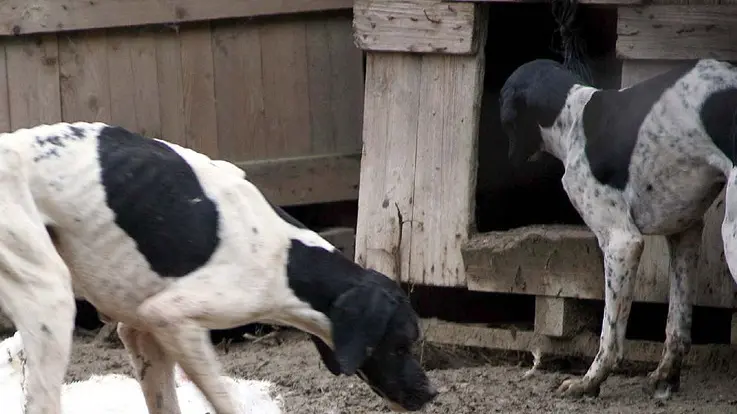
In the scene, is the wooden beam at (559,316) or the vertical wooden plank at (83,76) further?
the vertical wooden plank at (83,76)

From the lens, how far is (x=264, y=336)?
294 inches

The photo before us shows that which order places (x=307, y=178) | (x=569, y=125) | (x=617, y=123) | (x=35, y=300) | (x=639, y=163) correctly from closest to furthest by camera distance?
1. (x=35, y=300)
2. (x=639, y=163)
3. (x=617, y=123)
4. (x=569, y=125)
5. (x=307, y=178)

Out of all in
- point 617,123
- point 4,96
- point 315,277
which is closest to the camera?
point 315,277

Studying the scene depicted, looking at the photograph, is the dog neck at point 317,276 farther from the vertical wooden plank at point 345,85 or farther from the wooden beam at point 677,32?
the vertical wooden plank at point 345,85

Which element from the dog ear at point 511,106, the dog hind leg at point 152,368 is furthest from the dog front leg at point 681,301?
the dog hind leg at point 152,368

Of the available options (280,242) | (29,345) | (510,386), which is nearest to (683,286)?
(510,386)

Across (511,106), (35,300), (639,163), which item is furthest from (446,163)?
(35,300)

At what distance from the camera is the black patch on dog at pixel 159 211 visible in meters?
4.21

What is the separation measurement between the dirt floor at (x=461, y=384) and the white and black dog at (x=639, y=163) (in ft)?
0.53

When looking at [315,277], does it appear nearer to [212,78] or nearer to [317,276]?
[317,276]

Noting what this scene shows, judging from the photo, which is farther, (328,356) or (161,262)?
(328,356)

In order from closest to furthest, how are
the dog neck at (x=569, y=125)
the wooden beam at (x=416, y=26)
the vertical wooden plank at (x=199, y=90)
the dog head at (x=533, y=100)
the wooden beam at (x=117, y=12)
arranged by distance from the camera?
the dog neck at (x=569, y=125) < the dog head at (x=533, y=100) < the wooden beam at (x=416, y=26) < the wooden beam at (x=117, y=12) < the vertical wooden plank at (x=199, y=90)

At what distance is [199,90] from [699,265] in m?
2.94

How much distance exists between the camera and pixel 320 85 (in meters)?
7.56
